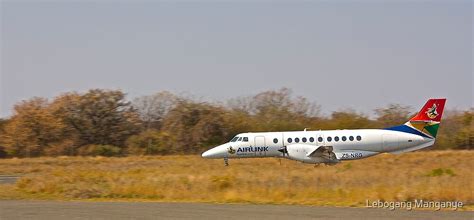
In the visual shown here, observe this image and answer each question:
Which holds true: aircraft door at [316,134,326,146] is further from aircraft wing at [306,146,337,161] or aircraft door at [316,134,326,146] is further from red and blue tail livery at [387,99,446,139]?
red and blue tail livery at [387,99,446,139]

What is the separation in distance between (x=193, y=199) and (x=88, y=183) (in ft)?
17.6

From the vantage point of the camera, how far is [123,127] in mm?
60875

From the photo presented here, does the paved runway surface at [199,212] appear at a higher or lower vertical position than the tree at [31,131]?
lower

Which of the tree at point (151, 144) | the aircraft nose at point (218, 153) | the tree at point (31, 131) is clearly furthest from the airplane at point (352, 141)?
the tree at point (31, 131)

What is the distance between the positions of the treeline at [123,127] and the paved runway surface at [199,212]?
131ft

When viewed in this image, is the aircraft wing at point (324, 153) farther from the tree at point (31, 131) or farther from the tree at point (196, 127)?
the tree at point (31, 131)

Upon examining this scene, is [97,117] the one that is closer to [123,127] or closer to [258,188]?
[123,127]

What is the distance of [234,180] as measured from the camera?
2145 centimetres

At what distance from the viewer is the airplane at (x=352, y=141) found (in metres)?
32.7

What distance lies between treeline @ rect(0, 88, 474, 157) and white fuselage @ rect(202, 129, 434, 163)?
21.7m

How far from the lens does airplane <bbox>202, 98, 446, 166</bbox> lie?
32.7m

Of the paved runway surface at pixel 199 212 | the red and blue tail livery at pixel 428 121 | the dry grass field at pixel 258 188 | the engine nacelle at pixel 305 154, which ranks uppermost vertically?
the red and blue tail livery at pixel 428 121

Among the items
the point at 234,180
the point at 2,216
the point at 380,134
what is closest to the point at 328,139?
the point at 380,134

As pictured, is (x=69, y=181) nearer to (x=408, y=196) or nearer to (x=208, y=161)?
(x=408, y=196)
